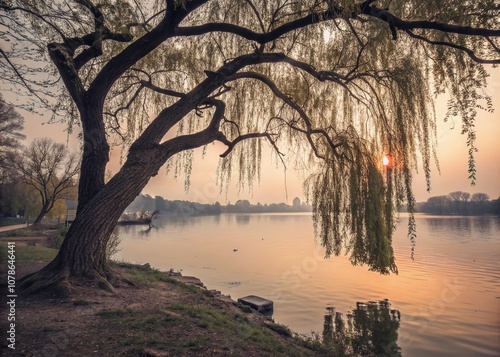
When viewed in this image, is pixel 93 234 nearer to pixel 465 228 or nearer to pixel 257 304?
pixel 257 304

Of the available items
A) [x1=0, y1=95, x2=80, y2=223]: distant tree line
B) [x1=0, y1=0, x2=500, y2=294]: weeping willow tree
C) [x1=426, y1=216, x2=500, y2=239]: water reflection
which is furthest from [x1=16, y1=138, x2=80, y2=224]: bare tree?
[x1=426, y1=216, x2=500, y2=239]: water reflection

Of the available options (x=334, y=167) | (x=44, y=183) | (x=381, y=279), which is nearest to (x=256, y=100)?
(x=334, y=167)

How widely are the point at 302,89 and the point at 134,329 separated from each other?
6.21 meters

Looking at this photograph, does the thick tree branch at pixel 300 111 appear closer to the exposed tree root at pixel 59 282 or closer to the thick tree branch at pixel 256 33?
the thick tree branch at pixel 256 33

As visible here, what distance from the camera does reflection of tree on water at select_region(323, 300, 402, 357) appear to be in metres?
7.51

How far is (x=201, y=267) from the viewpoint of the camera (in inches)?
752

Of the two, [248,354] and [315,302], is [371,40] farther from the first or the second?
[315,302]

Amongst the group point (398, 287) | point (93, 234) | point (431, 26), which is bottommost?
point (398, 287)

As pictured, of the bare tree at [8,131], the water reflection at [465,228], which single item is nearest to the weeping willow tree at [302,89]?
the bare tree at [8,131]

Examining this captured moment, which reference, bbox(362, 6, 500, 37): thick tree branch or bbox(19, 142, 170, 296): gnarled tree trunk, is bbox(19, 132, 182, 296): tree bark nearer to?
bbox(19, 142, 170, 296): gnarled tree trunk

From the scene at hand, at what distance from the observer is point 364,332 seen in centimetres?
880

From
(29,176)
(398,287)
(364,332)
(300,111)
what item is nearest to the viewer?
(300,111)

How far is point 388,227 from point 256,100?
4.57m

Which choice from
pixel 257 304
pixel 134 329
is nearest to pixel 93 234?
pixel 134 329
